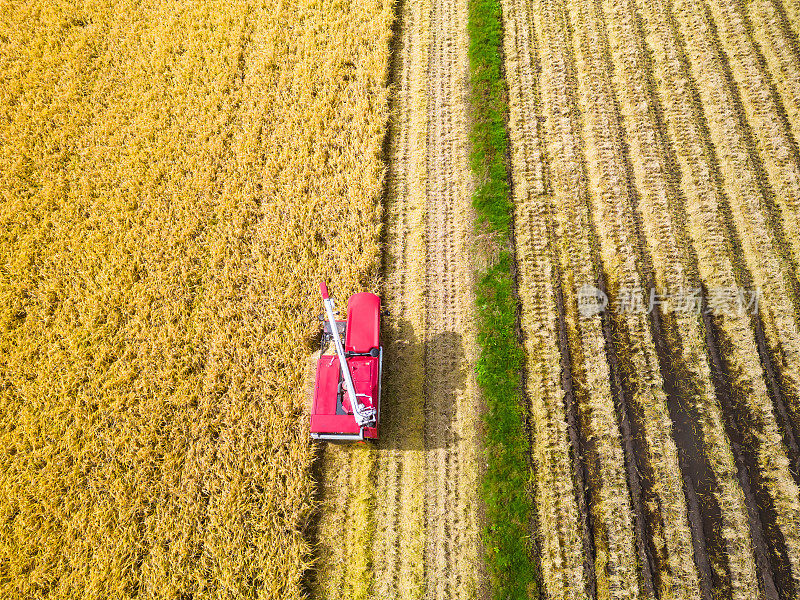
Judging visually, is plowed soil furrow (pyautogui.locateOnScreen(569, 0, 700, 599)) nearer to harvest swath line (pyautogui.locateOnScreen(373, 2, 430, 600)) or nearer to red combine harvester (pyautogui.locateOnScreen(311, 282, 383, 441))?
harvest swath line (pyautogui.locateOnScreen(373, 2, 430, 600))

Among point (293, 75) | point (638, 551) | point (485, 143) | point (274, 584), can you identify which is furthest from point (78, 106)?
point (638, 551)

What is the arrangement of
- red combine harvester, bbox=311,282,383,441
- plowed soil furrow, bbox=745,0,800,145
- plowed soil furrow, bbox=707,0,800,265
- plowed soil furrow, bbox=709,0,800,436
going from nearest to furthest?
red combine harvester, bbox=311,282,383,441 → plowed soil furrow, bbox=709,0,800,436 → plowed soil furrow, bbox=707,0,800,265 → plowed soil furrow, bbox=745,0,800,145

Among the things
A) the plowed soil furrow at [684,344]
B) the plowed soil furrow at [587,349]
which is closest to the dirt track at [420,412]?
the plowed soil furrow at [587,349]

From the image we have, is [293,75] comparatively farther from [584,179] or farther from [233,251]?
[584,179]

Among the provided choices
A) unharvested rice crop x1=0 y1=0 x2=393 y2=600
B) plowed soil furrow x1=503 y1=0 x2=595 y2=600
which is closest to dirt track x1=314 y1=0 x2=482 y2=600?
unharvested rice crop x1=0 y1=0 x2=393 y2=600

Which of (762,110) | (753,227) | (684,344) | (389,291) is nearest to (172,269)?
(389,291)

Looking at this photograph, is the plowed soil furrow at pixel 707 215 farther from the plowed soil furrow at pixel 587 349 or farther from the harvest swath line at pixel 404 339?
the harvest swath line at pixel 404 339
